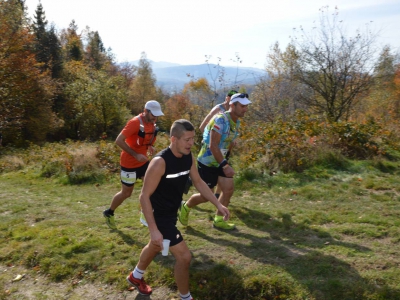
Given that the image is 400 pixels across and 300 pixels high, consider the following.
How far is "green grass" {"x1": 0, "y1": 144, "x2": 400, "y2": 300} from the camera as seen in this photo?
4090 millimetres

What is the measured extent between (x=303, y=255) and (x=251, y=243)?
0.79 metres

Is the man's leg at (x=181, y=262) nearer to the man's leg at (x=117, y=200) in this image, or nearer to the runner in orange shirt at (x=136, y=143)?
the runner in orange shirt at (x=136, y=143)

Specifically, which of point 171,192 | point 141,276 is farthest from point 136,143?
point 141,276

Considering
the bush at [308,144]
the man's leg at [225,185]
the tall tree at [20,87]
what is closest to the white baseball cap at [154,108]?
the man's leg at [225,185]

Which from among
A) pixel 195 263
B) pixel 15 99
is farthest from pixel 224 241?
pixel 15 99

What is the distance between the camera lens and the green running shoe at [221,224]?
18.6 ft

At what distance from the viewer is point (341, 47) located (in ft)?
49.2

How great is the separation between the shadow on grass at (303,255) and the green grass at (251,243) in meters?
0.01

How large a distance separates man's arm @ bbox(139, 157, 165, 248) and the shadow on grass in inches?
47.9

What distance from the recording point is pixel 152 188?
345cm

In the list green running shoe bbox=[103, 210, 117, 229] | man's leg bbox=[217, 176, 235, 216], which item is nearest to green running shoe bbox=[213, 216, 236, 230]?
man's leg bbox=[217, 176, 235, 216]

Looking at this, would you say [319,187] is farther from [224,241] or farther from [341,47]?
[341,47]

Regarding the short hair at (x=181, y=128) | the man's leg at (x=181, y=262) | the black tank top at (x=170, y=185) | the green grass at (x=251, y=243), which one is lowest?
the green grass at (x=251, y=243)

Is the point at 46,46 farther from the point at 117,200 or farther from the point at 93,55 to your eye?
the point at 117,200
